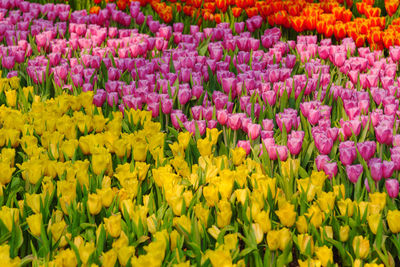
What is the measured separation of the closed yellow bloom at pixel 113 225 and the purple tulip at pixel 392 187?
1315mm

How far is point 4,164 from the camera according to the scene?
2873 mm

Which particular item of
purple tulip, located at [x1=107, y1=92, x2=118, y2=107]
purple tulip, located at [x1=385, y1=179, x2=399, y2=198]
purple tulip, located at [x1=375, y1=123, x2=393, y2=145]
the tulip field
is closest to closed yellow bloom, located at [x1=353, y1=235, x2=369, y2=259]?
the tulip field

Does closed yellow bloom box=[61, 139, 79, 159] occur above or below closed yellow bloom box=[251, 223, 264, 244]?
above

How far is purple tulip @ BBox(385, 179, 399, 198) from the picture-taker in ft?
9.16

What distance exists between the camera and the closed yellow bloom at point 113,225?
2.45m

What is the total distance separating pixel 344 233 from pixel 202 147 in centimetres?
101

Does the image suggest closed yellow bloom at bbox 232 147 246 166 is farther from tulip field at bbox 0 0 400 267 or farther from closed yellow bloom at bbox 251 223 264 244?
closed yellow bloom at bbox 251 223 264 244

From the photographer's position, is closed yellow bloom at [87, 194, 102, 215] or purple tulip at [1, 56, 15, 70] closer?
closed yellow bloom at [87, 194, 102, 215]

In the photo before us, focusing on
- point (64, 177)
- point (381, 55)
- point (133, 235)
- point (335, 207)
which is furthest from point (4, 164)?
point (381, 55)

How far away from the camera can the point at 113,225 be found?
2463mm

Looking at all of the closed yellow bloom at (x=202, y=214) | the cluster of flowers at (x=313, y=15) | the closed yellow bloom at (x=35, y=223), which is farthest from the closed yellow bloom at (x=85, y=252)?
the cluster of flowers at (x=313, y=15)

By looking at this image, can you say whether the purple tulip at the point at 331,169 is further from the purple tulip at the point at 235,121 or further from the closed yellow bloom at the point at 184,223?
the closed yellow bloom at the point at 184,223

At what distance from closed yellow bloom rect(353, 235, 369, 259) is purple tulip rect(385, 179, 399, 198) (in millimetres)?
487

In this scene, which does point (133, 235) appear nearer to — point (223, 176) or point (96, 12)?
point (223, 176)
